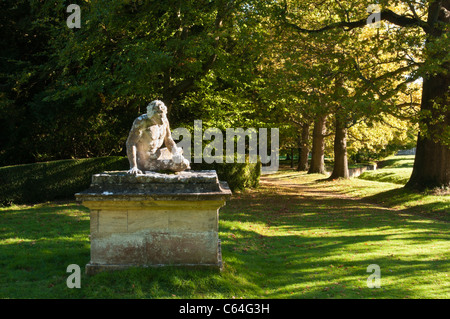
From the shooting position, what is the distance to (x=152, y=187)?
6215 millimetres

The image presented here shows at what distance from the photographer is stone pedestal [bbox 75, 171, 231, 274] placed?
6.18 metres

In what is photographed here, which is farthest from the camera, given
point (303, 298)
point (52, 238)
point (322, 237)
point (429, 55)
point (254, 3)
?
point (254, 3)

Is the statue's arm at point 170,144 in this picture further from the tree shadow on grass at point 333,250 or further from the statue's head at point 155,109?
the tree shadow on grass at point 333,250

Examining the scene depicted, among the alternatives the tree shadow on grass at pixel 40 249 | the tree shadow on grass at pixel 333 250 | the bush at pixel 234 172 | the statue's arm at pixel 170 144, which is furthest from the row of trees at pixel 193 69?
the statue's arm at pixel 170 144

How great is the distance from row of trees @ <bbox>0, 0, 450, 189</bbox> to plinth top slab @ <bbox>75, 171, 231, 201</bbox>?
8.90 meters

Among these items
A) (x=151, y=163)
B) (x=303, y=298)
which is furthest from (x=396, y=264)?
(x=151, y=163)

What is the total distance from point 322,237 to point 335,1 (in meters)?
11.6

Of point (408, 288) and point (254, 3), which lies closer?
point (408, 288)

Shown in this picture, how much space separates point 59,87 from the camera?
57.8ft

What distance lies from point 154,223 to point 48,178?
38.4ft

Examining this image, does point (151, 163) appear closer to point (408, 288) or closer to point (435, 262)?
point (408, 288)

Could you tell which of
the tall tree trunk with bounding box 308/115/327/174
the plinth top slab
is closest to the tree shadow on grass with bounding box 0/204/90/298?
the plinth top slab

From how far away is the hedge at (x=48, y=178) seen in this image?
15.6m

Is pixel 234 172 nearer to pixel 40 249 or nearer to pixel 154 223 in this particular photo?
pixel 40 249
